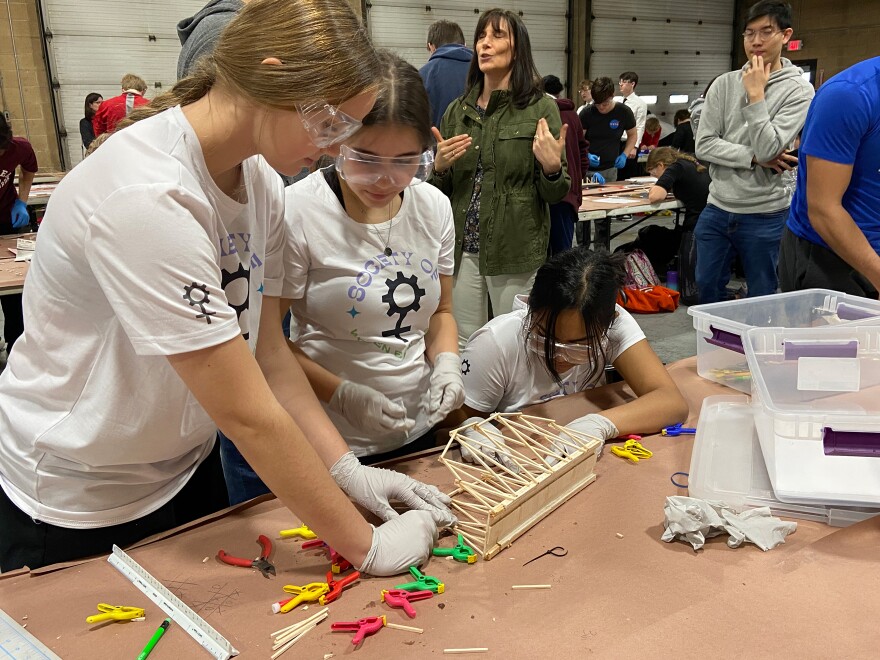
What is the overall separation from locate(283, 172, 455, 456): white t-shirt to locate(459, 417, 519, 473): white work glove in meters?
0.16

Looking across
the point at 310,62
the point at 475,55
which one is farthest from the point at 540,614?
the point at 475,55

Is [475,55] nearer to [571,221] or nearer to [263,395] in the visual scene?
[571,221]

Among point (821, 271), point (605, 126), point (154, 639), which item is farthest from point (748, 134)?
point (605, 126)

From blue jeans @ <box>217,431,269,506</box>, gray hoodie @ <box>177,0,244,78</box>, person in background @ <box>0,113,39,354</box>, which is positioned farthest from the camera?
person in background @ <box>0,113,39,354</box>

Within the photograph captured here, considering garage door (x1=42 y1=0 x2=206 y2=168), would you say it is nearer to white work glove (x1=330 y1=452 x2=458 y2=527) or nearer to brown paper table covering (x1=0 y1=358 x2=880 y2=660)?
white work glove (x1=330 y1=452 x2=458 y2=527)

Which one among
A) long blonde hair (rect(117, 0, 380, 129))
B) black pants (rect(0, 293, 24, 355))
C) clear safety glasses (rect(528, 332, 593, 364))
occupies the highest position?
long blonde hair (rect(117, 0, 380, 129))

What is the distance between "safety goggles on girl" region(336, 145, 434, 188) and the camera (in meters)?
1.45

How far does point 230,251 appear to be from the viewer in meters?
1.16

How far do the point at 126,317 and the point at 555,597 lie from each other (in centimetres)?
78

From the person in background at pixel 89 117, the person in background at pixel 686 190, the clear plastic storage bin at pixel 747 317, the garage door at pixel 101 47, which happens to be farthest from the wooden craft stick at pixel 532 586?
the garage door at pixel 101 47

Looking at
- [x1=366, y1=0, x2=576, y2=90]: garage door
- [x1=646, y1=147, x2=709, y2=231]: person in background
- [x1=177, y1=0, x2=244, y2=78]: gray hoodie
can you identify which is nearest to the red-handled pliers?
[x1=177, y1=0, x2=244, y2=78]: gray hoodie

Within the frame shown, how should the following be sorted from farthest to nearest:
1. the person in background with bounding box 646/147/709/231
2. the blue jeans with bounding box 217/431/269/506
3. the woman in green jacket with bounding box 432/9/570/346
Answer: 1. the person in background with bounding box 646/147/709/231
2. the woman in green jacket with bounding box 432/9/570/346
3. the blue jeans with bounding box 217/431/269/506

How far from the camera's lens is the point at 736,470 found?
1.51m

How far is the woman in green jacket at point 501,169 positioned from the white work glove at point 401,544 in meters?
1.88
